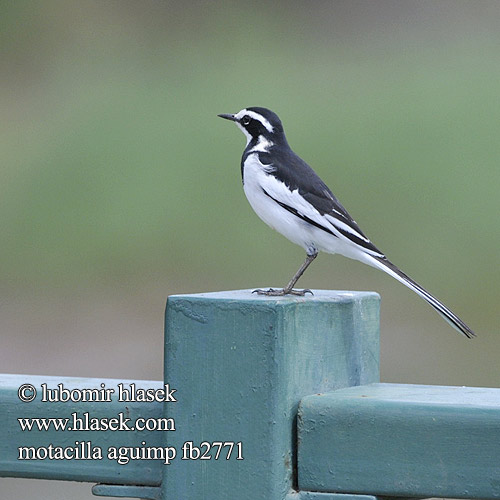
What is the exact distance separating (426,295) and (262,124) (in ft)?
3.05

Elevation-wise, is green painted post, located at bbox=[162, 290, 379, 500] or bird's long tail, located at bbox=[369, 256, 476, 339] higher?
bird's long tail, located at bbox=[369, 256, 476, 339]

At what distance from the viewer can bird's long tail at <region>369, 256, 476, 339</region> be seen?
3.13m

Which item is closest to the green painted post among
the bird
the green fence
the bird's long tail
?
the green fence

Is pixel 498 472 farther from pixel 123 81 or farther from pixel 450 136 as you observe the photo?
pixel 123 81

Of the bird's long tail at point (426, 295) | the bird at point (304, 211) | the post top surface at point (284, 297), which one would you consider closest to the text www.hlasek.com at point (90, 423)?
the post top surface at point (284, 297)

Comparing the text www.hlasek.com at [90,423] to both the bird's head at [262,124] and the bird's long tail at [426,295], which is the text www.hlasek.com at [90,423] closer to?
the bird's long tail at [426,295]

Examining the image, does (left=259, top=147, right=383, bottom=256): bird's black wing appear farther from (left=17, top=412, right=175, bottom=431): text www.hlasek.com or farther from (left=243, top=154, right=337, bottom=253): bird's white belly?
(left=17, top=412, right=175, bottom=431): text www.hlasek.com

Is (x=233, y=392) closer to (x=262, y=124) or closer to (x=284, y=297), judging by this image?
(x=284, y=297)

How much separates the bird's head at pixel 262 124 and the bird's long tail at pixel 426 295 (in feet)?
1.90

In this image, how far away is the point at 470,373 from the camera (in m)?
10.6

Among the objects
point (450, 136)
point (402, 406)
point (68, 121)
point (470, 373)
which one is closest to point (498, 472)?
point (402, 406)

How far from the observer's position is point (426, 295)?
3.39 metres

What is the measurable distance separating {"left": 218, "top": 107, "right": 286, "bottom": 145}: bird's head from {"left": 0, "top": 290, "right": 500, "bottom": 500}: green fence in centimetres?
159

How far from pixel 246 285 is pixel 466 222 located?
96.5 inches
